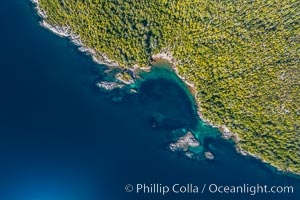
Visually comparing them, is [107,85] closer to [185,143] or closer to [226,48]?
[185,143]

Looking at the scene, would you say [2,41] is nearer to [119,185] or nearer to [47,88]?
[47,88]

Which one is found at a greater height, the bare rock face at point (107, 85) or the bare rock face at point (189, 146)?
the bare rock face at point (107, 85)

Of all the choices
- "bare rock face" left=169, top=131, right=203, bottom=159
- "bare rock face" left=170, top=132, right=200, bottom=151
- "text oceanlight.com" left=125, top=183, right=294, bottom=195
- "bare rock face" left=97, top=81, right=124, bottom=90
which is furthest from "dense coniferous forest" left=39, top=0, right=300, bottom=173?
"text oceanlight.com" left=125, top=183, right=294, bottom=195

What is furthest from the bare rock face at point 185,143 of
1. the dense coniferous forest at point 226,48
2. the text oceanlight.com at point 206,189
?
the text oceanlight.com at point 206,189

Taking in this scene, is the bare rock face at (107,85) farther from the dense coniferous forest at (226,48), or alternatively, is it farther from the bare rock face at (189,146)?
the bare rock face at (189,146)

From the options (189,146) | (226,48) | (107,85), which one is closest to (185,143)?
(189,146)

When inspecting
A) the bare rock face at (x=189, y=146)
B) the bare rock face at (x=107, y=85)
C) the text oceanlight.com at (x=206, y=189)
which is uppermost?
the bare rock face at (x=107, y=85)
